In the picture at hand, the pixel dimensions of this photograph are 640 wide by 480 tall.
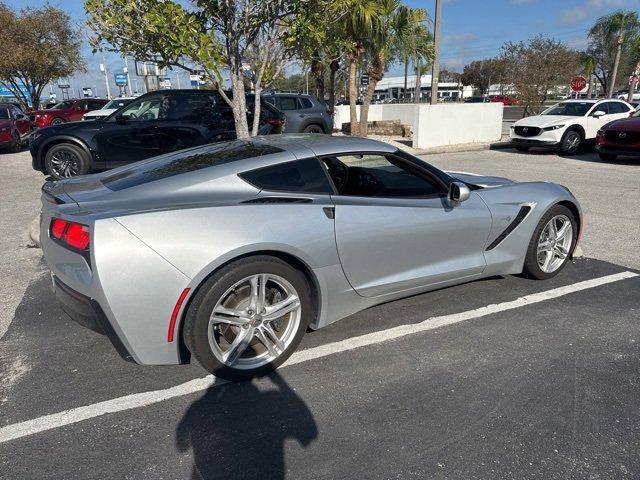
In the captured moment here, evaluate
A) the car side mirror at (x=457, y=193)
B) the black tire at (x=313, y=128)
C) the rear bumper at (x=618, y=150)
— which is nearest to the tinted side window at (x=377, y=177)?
the car side mirror at (x=457, y=193)

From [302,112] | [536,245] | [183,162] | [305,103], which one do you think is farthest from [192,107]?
[536,245]

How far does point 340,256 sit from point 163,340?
1.16 m

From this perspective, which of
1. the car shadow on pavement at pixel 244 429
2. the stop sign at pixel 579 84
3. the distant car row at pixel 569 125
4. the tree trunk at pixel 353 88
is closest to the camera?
the car shadow on pavement at pixel 244 429

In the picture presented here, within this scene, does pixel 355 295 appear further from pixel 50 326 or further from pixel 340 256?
pixel 50 326

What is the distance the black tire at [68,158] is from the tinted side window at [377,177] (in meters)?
6.97

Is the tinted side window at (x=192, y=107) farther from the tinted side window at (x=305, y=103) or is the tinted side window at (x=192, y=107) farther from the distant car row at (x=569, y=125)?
the distant car row at (x=569, y=125)

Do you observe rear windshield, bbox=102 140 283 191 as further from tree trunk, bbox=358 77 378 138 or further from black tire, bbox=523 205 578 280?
tree trunk, bbox=358 77 378 138

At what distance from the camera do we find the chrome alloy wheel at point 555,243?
13.7ft

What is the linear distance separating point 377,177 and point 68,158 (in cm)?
746

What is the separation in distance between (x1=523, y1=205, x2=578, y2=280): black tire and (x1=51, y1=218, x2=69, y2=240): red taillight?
11.5 feet

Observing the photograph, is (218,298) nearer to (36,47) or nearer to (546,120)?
(546,120)

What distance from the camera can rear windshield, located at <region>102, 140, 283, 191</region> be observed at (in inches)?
122

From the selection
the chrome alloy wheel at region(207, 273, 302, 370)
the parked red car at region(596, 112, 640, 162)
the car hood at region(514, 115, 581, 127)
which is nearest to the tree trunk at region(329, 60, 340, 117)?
the car hood at region(514, 115, 581, 127)

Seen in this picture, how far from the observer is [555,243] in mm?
4262
